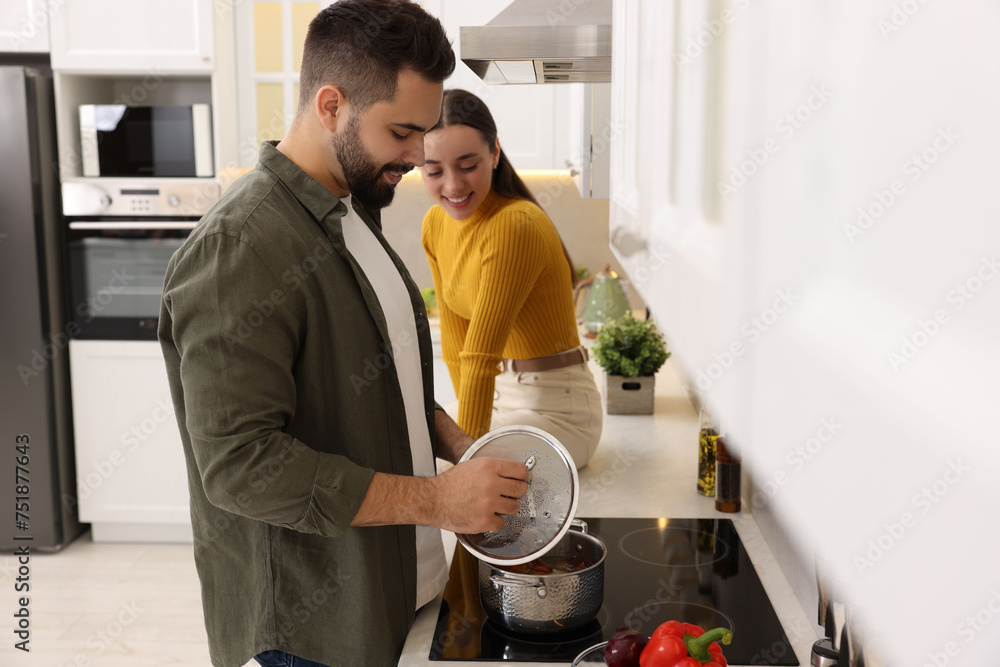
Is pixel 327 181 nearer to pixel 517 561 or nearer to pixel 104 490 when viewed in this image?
pixel 517 561

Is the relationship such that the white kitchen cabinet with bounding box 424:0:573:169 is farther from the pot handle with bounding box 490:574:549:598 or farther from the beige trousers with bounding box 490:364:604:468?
the pot handle with bounding box 490:574:549:598

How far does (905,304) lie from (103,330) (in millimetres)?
3384

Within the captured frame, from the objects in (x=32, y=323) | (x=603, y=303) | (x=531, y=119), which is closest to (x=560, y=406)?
(x=603, y=303)

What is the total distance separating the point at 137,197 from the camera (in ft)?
10.1

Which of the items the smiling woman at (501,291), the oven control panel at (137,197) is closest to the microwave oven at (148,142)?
the oven control panel at (137,197)

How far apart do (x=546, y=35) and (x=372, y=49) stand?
34 centimetres

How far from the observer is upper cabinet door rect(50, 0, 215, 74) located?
3.04m

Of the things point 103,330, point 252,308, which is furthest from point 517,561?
point 103,330

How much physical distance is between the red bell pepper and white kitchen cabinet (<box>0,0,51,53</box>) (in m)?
3.20

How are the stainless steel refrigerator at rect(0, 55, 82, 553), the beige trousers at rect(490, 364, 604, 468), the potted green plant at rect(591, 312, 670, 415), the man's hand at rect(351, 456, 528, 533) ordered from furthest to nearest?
1. the stainless steel refrigerator at rect(0, 55, 82, 553)
2. the potted green plant at rect(591, 312, 670, 415)
3. the beige trousers at rect(490, 364, 604, 468)
4. the man's hand at rect(351, 456, 528, 533)

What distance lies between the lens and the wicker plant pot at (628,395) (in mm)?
2227

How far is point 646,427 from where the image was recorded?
2135 millimetres

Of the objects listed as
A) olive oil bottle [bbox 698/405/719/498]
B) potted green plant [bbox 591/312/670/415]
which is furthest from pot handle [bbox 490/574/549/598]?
potted green plant [bbox 591/312/670/415]

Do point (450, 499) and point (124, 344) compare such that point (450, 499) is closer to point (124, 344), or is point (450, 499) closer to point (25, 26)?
point (124, 344)
